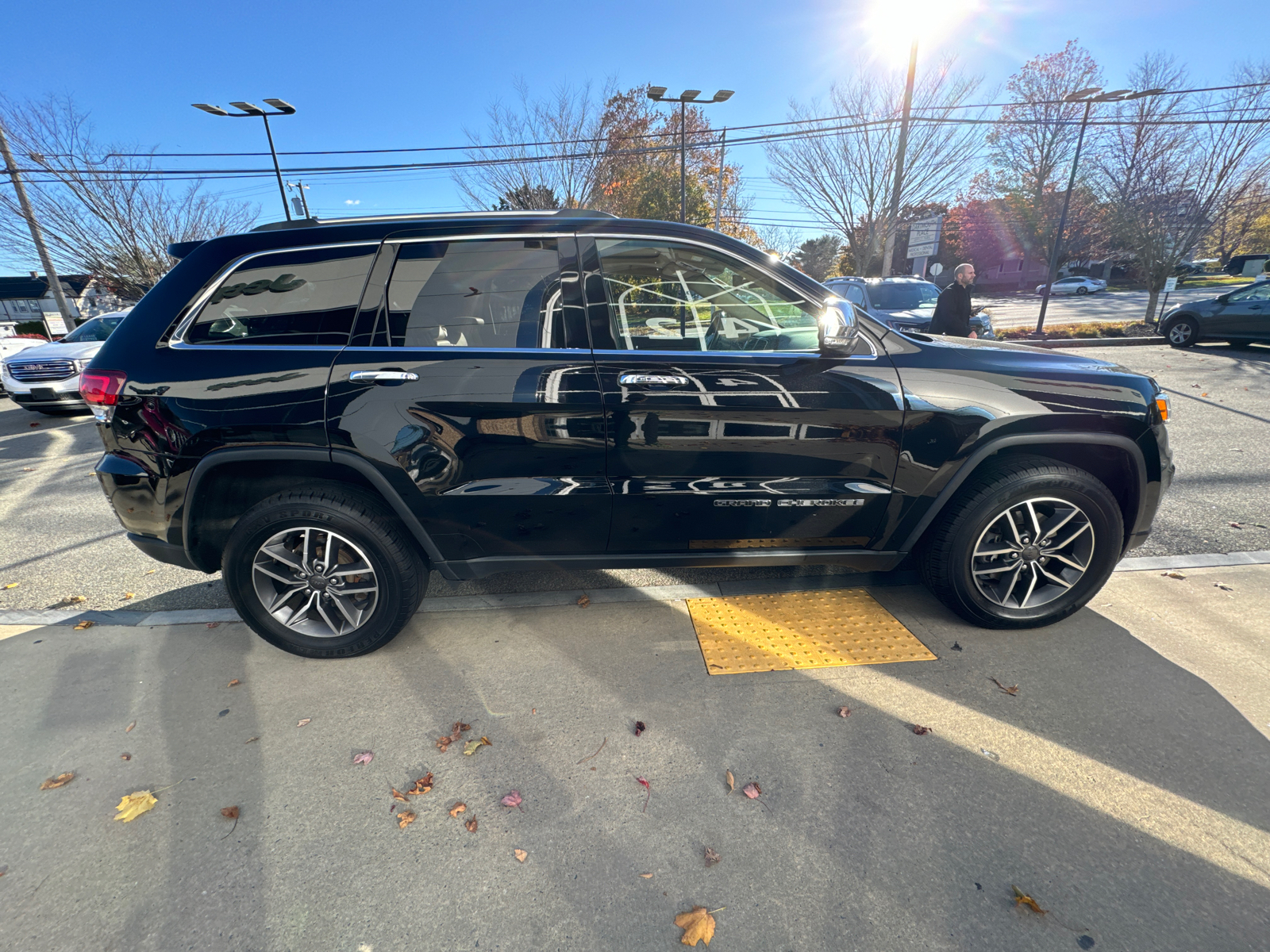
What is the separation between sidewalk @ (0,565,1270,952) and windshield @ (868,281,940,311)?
8905 mm

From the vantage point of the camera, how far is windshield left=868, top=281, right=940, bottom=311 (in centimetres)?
1094

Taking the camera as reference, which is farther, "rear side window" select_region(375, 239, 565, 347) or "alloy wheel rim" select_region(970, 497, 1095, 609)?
"alloy wheel rim" select_region(970, 497, 1095, 609)

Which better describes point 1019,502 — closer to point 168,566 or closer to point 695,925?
point 695,925

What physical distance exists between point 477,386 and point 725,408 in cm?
105

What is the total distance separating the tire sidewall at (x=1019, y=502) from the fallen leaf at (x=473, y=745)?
227cm

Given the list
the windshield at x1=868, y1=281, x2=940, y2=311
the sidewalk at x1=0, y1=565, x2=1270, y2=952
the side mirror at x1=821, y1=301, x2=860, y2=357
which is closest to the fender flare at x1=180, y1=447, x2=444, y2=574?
the sidewalk at x1=0, y1=565, x2=1270, y2=952

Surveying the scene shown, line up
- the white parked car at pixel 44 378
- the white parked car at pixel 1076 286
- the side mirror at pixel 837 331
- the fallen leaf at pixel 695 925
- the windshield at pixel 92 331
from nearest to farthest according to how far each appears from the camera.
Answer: the fallen leaf at pixel 695 925
the side mirror at pixel 837 331
the white parked car at pixel 44 378
the windshield at pixel 92 331
the white parked car at pixel 1076 286

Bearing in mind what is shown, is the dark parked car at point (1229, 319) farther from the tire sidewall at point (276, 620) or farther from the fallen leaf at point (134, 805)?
the fallen leaf at point (134, 805)

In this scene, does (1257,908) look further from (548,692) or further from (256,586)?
(256,586)

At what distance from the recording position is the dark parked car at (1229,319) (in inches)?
446

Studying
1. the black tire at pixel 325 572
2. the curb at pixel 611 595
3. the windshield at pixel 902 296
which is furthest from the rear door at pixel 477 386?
the windshield at pixel 902 296

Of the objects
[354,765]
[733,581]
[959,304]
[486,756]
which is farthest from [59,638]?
[959,304]

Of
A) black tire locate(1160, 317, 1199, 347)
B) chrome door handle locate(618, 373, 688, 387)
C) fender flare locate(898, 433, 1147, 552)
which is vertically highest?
chrome door handle locate(618, 373, 688, 387)

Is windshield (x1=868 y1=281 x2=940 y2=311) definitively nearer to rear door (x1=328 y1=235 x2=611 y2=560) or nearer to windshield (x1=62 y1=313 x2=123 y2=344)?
rear door (x1=328 y1=235 x2=611 y2=560)
